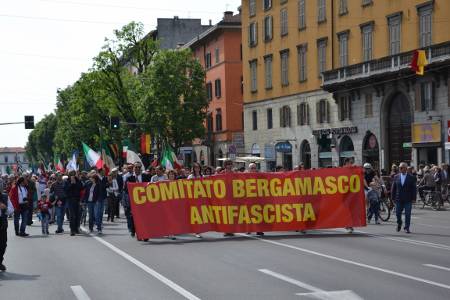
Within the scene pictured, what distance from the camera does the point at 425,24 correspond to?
41375 millimetres

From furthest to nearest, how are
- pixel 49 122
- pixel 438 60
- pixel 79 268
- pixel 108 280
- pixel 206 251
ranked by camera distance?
pixel 49 122
pixel 438 60
pixel 206 251
pixel 79 268
pixel 108 280

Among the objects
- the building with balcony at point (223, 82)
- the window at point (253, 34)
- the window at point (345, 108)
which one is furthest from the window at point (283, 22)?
the building with balcony at point (223, 82)

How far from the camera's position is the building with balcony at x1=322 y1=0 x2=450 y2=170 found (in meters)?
40.1

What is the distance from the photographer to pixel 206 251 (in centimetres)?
1611

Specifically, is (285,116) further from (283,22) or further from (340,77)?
(340,77)

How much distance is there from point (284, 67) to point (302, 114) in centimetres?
428

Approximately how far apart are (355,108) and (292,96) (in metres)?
8.40

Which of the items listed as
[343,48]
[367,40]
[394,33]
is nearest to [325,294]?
[394,33]

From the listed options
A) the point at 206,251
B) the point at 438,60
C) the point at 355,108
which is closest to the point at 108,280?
the point at 206,251

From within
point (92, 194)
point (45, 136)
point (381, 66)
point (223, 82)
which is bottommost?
point (92, 194)

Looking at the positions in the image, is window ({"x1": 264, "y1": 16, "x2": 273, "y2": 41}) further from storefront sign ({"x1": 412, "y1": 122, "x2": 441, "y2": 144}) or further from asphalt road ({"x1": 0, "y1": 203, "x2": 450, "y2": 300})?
asphalt road ({"x1": 0, "y1": 203, "x2": 450, "y2": 300})

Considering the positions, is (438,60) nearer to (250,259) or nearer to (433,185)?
(433,185)

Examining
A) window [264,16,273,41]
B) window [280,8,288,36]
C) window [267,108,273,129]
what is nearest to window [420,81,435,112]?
window [280,8,288,36]

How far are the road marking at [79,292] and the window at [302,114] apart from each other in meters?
43.3
